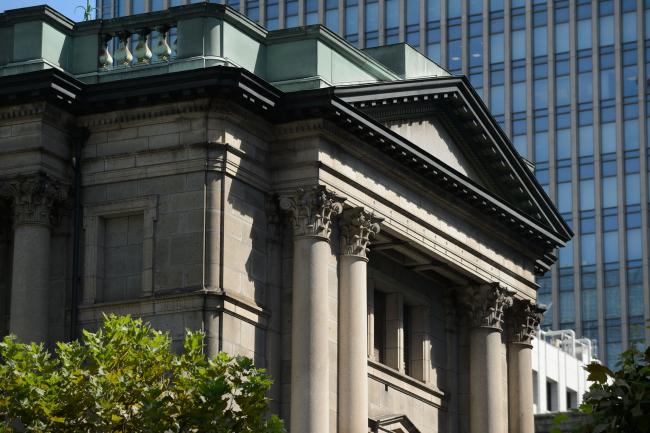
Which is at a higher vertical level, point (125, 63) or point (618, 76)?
point (618, 76)

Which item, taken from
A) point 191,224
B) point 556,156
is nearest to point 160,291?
point 191,224

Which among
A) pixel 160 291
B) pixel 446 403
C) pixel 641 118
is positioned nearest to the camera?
pixel 160 291

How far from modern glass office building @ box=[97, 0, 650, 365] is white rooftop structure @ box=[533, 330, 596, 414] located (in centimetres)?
1526

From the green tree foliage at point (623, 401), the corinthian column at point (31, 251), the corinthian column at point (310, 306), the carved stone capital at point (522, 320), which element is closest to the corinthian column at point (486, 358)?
the carved stone capital at point (522, 320)

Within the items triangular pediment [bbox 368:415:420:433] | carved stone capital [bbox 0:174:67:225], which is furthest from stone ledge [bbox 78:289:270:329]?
triangular pediment [bbox 368:415:420:433]

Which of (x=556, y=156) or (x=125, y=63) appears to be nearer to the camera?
(x=125, y=63)

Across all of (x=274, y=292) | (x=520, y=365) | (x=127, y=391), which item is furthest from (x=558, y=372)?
(x=127, y=391)

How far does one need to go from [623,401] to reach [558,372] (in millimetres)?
80415

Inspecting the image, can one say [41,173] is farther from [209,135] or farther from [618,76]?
[618,76]

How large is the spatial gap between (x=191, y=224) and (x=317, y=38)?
599 cm

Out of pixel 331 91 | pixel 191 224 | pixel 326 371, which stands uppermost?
pixel 331 91

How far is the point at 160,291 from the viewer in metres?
50.4

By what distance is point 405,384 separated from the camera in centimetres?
5775

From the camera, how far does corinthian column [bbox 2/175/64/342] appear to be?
50344 mm
